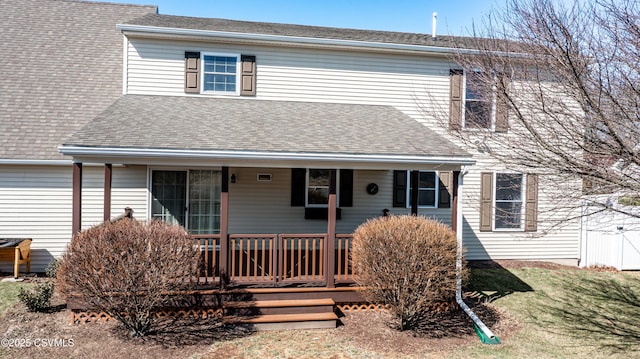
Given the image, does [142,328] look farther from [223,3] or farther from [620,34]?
[223,3]

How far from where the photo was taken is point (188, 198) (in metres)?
9.23

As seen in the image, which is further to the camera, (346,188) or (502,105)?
(346,188)

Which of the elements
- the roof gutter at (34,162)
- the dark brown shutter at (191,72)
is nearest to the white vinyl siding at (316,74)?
the dark brown shutter at (191,72)

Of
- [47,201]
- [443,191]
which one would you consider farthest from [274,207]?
[47,201]

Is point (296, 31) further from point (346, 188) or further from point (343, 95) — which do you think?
point (346, 188)

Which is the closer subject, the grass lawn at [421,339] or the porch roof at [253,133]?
the grass lawn at [421,339]

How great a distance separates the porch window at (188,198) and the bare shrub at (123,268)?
370cm

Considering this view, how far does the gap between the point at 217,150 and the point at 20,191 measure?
547cm

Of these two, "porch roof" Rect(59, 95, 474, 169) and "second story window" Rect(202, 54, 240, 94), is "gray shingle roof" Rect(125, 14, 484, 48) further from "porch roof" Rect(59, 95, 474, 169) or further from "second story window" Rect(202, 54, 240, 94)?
"porch roof" Rect(59, 95, 474, 169)

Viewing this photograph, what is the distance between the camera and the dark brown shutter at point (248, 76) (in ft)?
31.4

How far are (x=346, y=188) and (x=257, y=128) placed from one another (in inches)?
118

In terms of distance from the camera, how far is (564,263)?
1044 centimetres

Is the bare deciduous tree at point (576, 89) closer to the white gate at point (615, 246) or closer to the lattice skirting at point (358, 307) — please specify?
the lattice skirting at point (358, 307)

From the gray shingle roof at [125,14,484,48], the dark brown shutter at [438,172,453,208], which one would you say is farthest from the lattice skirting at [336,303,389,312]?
the gray shingle roof at [125,14,484,48]
